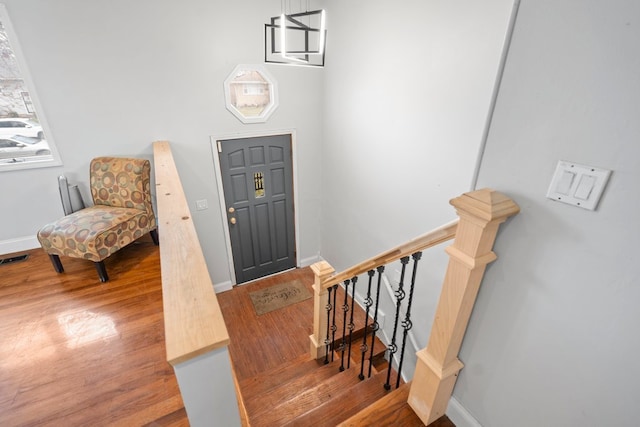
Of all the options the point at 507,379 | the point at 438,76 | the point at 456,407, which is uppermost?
the point at 438,76

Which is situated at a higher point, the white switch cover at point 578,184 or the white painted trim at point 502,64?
the white painted trim at point 502,64

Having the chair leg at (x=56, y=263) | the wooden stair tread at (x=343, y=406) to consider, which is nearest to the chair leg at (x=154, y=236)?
the chair leg at (x=56, y=263)

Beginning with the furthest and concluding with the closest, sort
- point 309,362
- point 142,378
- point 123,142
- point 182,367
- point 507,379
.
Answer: point 123,142 < point 309,362 < point 142,378 < point 507,379 < point 182,367

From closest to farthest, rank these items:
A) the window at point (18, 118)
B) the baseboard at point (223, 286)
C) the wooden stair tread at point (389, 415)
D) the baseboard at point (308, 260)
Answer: the wooden stair tread at point (389, 415) < the window at point (18, 118) < the baseboard at point (223, 286) < the baseboard at point (308, 260)

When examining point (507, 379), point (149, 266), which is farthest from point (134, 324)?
point (507, 379)

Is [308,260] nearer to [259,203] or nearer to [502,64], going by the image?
[259,203]

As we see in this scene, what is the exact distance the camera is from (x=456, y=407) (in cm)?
136

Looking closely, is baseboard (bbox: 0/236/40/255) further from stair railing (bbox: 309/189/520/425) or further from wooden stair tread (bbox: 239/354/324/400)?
stair railing (bbox: 309/189/520/425)

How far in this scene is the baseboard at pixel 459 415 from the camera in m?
1.30

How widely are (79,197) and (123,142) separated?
2.22 feet

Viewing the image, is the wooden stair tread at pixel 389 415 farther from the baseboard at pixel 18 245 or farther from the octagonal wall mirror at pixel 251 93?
the baseboard at pixel 18 245

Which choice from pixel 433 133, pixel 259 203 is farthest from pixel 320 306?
pixel 259 203

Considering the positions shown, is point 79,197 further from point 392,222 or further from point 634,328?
point 634,328

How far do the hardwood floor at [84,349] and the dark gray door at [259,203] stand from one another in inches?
62.5
